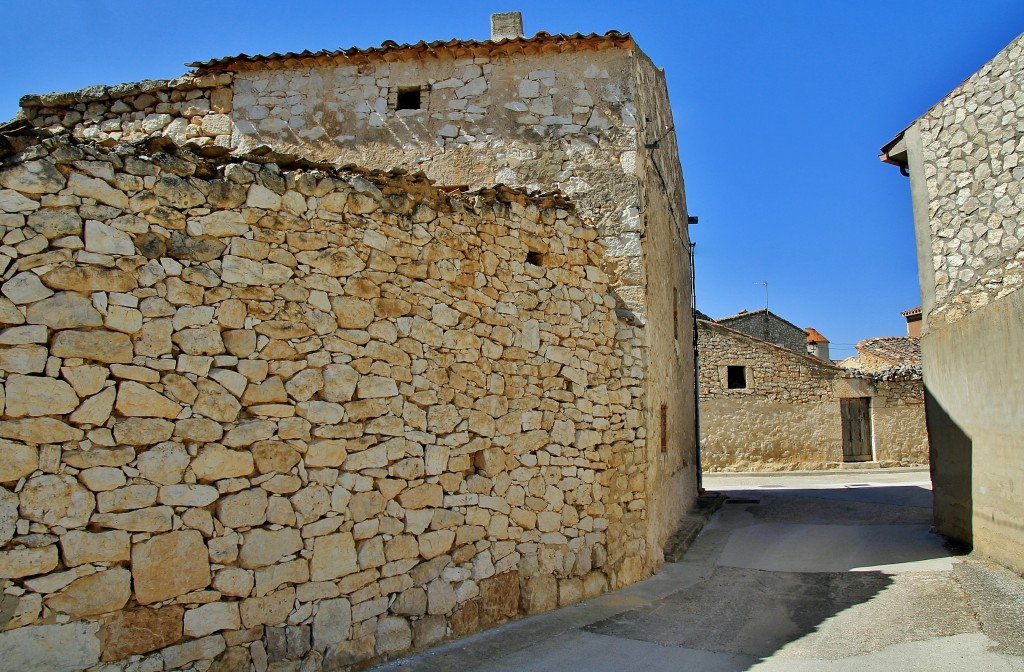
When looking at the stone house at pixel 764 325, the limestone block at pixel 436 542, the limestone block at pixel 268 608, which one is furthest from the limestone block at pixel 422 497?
the stone house at pixel 764 325

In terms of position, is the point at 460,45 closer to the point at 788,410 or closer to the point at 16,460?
the point at 16,460

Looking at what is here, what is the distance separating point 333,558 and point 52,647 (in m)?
1.68

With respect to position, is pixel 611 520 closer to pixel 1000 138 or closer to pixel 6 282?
pixel 6 282

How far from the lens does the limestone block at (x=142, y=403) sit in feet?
13.7

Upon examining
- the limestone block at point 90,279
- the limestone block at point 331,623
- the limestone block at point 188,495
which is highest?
the limestone block at point 90,279

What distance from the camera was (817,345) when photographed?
36125 mm

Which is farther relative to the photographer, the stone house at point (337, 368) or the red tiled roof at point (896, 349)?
the red tiled roof at point (896, 349)

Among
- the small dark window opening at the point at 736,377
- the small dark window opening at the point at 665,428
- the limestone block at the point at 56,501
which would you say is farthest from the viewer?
the small dark window opening at the point at 736,377

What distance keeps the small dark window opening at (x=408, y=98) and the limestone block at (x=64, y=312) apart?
224 inches

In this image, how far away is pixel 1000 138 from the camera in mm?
9164

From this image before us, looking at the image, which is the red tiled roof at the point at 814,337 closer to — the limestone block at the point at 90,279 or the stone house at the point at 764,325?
the stone house at the point at 764,325

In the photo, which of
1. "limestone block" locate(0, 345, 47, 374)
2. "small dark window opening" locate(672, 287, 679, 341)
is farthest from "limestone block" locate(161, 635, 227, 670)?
"small dark window opening" locate(672, 287, 679, 341)

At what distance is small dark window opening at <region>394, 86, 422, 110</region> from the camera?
9.05 m

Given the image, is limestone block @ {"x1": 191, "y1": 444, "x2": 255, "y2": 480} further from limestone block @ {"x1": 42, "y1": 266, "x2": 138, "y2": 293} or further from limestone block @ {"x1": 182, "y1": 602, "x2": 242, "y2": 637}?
limestone block @ {"x1": 42, "y1": 266, "x2": 138, "y2": 293}
